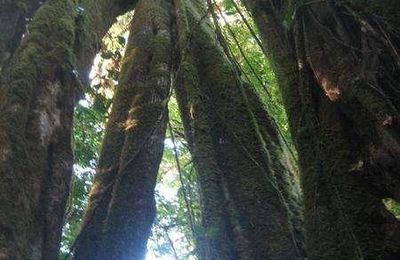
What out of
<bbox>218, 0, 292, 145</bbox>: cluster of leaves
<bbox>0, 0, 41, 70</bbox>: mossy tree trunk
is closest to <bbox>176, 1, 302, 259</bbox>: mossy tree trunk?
<bbox>0, 0, 41, 70</bbox>: mossy tree trunk

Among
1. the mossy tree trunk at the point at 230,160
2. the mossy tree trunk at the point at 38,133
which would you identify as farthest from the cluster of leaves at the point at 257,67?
the mossy tree trunk at the point at 38,133

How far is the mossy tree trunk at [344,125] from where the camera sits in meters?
3.27

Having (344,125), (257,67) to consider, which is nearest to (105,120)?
(257,67)

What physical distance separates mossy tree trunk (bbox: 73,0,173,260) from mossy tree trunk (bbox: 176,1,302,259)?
11.4 inches

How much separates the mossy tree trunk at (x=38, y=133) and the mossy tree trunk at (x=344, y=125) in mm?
1709

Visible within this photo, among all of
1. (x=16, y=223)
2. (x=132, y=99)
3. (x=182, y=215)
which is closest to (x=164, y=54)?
→ (x=132, y=99)

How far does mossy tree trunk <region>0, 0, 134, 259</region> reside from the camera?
10.8ft

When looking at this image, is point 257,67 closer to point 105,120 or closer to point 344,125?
point 105,120

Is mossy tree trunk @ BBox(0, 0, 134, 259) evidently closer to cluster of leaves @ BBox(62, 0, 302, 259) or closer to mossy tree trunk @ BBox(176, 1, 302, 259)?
mossy tree trunk @ BBox(176, 1, 302, 259)

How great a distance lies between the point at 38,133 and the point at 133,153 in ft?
2.46

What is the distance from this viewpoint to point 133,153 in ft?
13.8

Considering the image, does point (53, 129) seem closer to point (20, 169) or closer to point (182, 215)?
point (20, 169)

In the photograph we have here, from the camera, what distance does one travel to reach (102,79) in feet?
26.1

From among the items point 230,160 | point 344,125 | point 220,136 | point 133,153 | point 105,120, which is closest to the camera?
point 344,125
